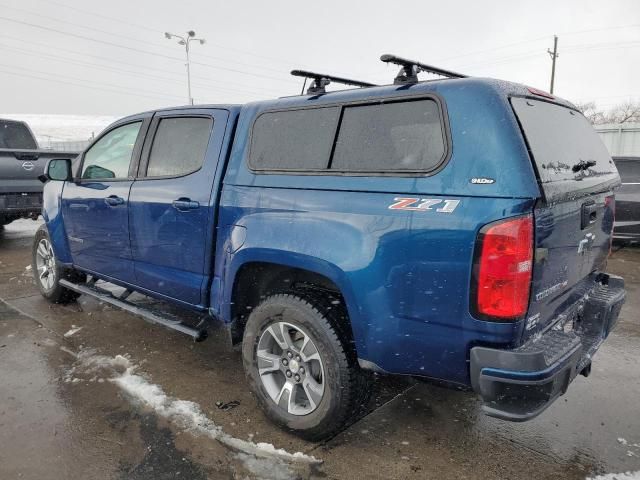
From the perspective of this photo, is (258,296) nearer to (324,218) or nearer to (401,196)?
(324,218)

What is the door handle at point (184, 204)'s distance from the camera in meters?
3.21

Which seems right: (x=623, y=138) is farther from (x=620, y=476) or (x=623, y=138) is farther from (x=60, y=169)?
(x=60, y=169)

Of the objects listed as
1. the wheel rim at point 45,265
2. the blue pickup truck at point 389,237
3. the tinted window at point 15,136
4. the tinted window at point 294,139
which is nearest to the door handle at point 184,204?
the blue pickup truck at point 389,237

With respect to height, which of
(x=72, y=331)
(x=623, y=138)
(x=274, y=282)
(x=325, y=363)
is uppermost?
(x=623, y=138)

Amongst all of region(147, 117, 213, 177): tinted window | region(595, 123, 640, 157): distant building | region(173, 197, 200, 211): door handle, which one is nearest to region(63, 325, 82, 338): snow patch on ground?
region(147, 117, 213, 177): tinted window

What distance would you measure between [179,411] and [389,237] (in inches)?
71.1

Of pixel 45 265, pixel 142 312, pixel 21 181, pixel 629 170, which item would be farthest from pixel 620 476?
pixel 21 181

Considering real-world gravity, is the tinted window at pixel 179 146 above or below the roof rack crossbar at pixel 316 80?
below

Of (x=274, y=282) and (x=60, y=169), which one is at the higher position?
(x=60, y=169)

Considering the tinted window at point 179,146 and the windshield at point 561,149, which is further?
the tinted window at point 179,146

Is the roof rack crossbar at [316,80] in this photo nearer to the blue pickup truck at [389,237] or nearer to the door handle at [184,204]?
the blue pickup truck at [389,237]

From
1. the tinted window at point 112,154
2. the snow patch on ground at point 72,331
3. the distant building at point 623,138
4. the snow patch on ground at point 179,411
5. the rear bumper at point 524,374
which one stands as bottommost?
the snow patch on ground at point 72,331

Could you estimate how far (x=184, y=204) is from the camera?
3268 millimetres

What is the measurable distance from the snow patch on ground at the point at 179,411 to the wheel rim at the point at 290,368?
260mm
